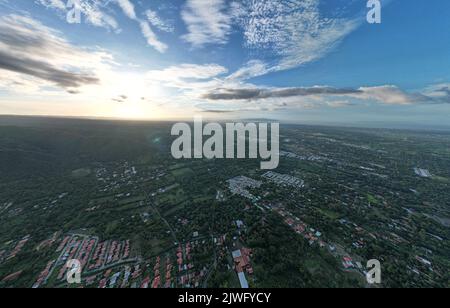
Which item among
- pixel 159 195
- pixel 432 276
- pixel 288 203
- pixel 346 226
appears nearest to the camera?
pixel 432 276

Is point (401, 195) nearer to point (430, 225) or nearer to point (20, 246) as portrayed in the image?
point (430, 225)

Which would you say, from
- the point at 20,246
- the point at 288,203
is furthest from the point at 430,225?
the point at 20,246

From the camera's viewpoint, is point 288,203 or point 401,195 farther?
point 401,195

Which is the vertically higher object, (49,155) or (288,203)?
(49,155)
